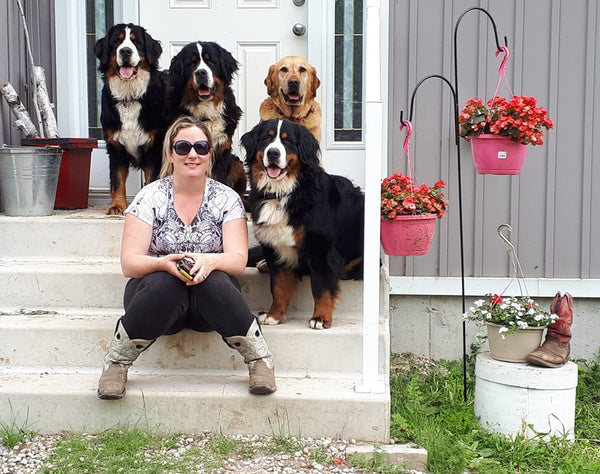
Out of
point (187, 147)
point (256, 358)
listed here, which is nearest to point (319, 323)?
point (256, 358)

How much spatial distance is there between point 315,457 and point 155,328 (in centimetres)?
72

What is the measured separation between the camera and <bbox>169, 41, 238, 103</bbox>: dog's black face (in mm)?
3660

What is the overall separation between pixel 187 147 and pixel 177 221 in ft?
0.96

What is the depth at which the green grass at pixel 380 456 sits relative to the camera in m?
2.56

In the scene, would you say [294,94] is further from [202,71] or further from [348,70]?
[348,70]

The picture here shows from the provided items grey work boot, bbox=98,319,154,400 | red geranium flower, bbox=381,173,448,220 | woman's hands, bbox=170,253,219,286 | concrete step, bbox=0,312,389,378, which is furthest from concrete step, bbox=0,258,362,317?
woman's hands, bbox=170,253,219,286

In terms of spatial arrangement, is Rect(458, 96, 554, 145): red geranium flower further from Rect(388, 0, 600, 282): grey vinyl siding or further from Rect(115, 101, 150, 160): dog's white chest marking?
Rect(115, 101, 150, 160): dog's white chest marking

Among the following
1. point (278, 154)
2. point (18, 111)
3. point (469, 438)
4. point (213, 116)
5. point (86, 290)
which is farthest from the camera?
point (18, 111)

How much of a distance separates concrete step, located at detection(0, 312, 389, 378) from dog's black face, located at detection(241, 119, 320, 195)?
61cm

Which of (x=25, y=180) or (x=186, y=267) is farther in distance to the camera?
(x=25, y=180)

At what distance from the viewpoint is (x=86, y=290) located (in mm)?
3365

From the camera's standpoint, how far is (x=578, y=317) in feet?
13.1

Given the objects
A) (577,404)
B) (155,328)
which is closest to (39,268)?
(155,328)

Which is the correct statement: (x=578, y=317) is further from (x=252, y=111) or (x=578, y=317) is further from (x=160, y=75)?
(x=160, y=75)
